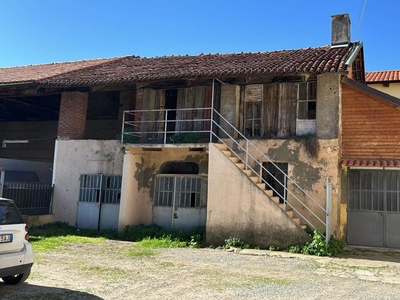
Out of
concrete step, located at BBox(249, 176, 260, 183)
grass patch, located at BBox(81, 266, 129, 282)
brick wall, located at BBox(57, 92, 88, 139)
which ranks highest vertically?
brick wall, located at BBox(57, 92, 88, 139)

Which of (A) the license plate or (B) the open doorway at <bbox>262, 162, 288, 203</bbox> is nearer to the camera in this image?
(A) the license plate

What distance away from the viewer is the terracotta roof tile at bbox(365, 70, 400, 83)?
1819 centimetres

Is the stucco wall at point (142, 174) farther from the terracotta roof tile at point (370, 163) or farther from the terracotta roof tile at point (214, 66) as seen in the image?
the terracotta roof tile at point (370, 163)

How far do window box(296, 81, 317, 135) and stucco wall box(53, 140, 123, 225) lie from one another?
6722 millimetres

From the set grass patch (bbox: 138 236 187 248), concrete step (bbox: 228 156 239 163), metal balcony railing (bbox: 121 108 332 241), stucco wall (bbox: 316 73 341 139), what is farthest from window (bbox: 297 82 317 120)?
grass patch (bbox: 138 236 187 248)

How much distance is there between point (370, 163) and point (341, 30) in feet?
18.7

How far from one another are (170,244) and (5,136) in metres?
14.7

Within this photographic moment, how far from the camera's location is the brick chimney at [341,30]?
14.3 metres

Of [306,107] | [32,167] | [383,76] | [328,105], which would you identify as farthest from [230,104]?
[32,167]

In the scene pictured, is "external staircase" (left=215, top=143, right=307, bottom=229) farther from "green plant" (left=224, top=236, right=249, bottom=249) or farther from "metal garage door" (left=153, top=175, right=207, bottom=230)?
"metal garage door" (left=153, top=175, right=207, bottom=230)

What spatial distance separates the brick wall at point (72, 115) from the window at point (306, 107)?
8.50 metres

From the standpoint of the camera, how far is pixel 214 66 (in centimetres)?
1410

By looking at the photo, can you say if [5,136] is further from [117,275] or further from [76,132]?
[117,275]

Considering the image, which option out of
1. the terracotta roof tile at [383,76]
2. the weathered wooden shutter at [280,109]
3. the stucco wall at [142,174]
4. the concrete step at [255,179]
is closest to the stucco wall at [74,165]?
the stucco wall at [142,174]
